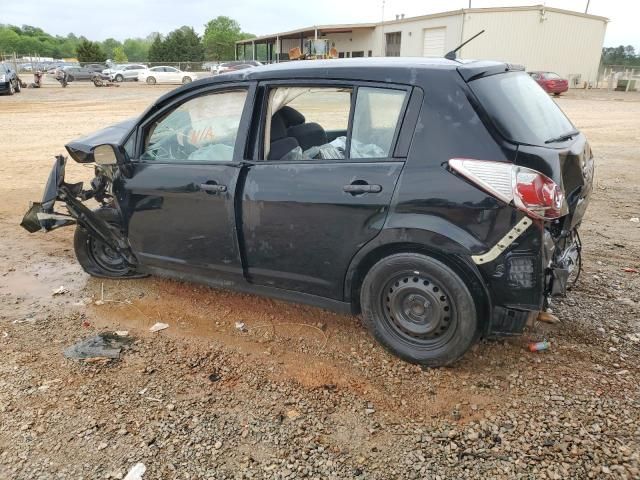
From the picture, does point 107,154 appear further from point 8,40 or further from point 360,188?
point 8,40

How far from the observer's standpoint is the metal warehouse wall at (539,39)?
110 feet

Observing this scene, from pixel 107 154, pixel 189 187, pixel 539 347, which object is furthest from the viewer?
pixel 107 154

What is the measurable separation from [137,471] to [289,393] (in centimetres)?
92

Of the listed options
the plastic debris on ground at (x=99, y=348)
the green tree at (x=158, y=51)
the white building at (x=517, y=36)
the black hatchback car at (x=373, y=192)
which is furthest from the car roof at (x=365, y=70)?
the green tree at (x=158, y=51)

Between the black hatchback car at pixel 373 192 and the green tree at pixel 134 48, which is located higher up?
the green tree at pixel 134 48

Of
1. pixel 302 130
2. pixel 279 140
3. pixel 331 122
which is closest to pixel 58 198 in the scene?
pixel 279 140

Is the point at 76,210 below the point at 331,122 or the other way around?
below

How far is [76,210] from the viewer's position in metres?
4.14

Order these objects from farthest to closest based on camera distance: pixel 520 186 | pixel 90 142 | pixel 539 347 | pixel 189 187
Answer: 1. pixel 90 142
2. pixel 189 187
3. pixel 539 347
4. pixel 520 186

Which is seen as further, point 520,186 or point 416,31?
point 416,31

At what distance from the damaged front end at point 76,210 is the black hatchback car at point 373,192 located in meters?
0.03

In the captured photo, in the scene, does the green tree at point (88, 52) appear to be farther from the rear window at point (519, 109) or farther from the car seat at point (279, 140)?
the rear window at point (519, 109)

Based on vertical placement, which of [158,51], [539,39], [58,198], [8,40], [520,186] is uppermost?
[8,40]

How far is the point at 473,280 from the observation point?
2908 millimetres
